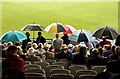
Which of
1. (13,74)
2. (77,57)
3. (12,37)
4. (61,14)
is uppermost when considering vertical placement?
(61,14)

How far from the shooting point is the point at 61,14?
40.1 m

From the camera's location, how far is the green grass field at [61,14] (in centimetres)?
3689

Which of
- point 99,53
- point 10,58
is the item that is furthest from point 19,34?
point 10,58

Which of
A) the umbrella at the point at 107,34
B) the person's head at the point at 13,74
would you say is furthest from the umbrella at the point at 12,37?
the person's head at the point at 13,74

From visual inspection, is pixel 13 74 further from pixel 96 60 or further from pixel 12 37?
pixel 12 37

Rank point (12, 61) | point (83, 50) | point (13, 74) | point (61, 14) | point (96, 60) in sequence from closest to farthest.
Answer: point (13, 74) → point (12, 61) → point (83, 50) → point (96, 60) → point (61, 14)

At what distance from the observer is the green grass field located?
1452 inches

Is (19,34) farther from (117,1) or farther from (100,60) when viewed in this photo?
(117,1)

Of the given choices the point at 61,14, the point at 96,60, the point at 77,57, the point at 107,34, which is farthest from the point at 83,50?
the point at 61,14

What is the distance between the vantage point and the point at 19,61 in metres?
5.37

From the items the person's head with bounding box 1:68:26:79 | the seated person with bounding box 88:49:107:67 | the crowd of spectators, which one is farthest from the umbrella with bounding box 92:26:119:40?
the person's head with bounding box 1:68:26:79

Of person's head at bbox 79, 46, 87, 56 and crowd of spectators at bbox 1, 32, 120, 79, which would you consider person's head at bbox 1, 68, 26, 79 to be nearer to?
crowd of spectators at bbox 1, 32, 120, 79

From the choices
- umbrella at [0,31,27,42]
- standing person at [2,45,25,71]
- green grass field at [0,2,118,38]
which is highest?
green grass field at [0,2,118,38]

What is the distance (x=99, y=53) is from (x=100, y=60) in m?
0.51
